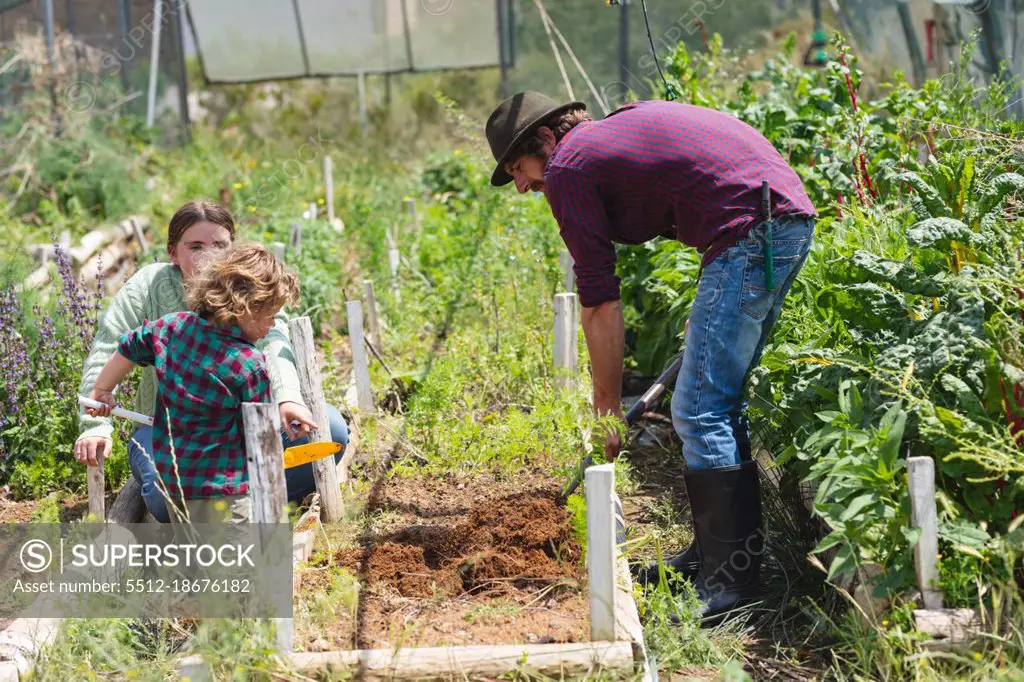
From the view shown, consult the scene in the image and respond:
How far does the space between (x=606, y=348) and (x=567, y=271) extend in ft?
8.91

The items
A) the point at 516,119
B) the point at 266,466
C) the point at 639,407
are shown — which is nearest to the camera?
the point at 266,466

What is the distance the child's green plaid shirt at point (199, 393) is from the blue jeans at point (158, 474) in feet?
0.36

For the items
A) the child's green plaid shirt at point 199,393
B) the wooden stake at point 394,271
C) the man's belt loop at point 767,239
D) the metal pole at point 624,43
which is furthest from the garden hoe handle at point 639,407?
the metal pole at point 624,43

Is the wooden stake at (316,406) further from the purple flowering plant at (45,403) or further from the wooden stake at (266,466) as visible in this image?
the purple flowering plant at (45,403)

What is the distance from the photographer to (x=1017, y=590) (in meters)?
2.70

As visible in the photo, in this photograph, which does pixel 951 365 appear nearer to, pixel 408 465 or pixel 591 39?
pixel 408 465

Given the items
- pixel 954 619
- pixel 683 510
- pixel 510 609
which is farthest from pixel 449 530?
pixel 954 619

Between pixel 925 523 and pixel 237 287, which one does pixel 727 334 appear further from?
pixel 237 287

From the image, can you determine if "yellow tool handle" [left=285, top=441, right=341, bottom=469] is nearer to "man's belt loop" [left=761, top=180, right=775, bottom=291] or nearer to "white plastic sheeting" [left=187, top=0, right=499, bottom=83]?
"man's belt loop" [left=761, top=180, right=775, bottom=291]

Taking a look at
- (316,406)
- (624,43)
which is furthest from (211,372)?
(624,43)

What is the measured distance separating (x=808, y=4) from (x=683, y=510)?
30.5 ft

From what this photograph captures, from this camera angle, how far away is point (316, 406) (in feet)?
12.7

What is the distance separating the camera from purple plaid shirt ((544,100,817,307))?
3260 millimetres

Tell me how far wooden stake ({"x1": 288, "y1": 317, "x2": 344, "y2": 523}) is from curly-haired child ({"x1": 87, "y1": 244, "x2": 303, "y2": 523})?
0.32 m
